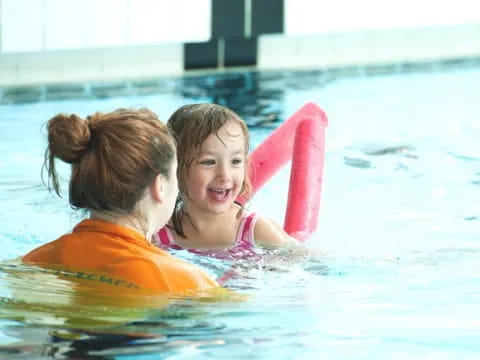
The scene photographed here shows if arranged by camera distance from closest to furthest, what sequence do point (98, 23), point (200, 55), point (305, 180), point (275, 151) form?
point (305, 180) < point (275, 151) < point (98, 23) < point (200, 55)

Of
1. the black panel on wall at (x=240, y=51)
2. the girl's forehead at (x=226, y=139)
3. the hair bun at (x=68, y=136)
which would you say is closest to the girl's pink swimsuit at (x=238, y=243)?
the girl's forehead at (x=226, y=139)

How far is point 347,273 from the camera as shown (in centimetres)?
407

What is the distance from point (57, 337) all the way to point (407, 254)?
189 cm

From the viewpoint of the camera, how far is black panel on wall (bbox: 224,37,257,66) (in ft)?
30.7

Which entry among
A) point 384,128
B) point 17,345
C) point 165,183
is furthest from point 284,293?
point 384,128

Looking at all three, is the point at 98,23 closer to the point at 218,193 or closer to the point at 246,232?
the point at 246,232

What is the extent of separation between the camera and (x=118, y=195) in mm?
2951

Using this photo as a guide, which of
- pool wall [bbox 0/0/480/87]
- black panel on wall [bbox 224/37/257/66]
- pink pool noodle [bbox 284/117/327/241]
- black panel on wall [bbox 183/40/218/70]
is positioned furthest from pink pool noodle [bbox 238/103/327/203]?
black panel on wall [bbox 224/37/257/66]

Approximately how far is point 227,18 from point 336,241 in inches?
191

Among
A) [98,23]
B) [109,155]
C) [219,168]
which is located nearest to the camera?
[109,155]

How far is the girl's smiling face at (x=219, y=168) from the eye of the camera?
12.9 ft

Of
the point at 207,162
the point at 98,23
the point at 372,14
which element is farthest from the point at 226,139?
the point at 372,14

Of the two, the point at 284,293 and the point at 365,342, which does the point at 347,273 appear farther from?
the point at 365,342

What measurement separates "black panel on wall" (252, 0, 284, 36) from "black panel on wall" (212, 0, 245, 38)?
10 cm
